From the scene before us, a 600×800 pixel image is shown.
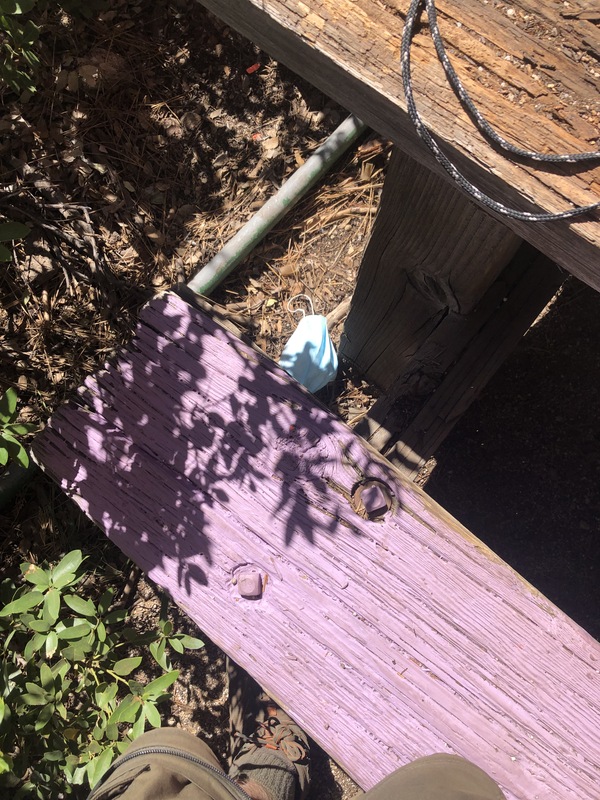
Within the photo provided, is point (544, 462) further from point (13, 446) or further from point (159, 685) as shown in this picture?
point (13, 446)

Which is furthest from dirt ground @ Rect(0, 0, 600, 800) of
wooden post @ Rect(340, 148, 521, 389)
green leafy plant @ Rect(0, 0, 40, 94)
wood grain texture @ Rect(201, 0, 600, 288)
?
wood grain texture @ Rect(201, 0, 600, 288)

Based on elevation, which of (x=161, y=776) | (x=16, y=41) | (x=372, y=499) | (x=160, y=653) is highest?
(x=16, y=41)

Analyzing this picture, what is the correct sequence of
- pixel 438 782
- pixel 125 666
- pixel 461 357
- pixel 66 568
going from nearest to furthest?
pixel 438 782 → pixel 66 568 → pixel 125 666 → pixel 461 357

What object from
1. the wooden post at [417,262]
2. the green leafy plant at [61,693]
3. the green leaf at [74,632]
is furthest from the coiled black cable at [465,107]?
the green leaf at [74,632]

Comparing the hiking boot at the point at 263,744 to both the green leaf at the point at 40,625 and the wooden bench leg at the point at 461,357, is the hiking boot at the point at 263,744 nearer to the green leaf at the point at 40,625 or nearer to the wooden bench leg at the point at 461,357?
the green leaf at the point at 40,625

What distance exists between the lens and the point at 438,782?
128 centimetres

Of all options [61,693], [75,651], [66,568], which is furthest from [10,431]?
[61,693]

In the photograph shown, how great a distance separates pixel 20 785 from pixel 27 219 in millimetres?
2077

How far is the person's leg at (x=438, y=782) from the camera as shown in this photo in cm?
125

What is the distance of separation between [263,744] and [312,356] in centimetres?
171

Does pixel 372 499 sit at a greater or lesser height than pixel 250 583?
greater

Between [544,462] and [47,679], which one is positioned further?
[544,462]

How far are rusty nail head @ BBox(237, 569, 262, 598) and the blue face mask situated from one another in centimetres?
114

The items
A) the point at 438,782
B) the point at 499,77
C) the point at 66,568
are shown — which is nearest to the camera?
the point at 499,77
